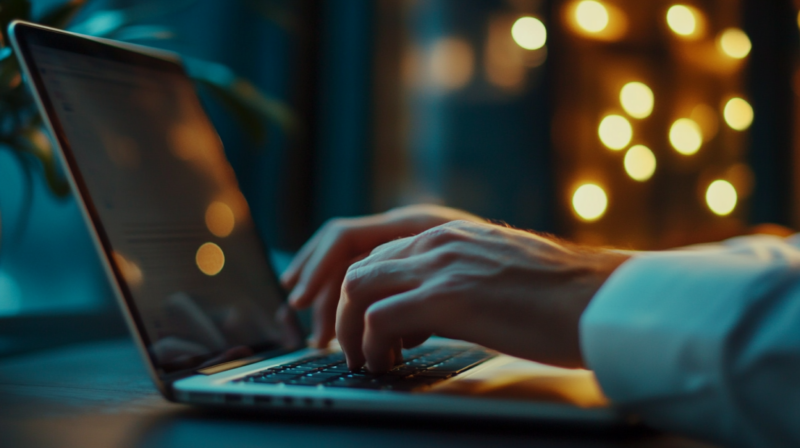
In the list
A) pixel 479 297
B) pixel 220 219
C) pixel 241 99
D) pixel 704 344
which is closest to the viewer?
pixel 704 344

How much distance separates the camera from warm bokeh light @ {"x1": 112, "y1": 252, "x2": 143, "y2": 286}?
0.49 metres

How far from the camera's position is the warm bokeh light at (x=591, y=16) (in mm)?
1975

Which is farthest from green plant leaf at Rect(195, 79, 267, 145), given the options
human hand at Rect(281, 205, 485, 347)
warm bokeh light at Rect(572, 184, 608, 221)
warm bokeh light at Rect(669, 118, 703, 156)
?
warm bokeh light at Rect(669, 118, 703, 156)

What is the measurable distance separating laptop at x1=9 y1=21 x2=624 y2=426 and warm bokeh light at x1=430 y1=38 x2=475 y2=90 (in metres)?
1.26

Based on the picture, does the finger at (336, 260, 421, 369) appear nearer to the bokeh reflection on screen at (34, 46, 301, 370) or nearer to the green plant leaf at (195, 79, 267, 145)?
the bokeh reflection on screen at (34, 46, 301, 370)

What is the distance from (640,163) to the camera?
7.02ft

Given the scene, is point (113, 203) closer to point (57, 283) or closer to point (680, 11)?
point (57, 283)

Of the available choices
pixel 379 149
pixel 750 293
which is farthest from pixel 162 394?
pixel 379 149

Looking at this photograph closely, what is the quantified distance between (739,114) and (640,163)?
1.75 feet

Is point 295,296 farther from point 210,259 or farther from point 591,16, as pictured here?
point 591,16

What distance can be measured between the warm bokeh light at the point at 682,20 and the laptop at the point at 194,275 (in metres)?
1.88

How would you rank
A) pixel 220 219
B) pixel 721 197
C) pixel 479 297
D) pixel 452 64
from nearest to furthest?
pixel 479 297 < pixel 220 219 < pixel 452 64 < pixel 721 197

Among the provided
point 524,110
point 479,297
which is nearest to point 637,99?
point 524,110

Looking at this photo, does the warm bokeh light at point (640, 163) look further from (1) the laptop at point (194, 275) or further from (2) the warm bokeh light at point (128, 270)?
(2) the warm bokeh light at point (128, 270)
